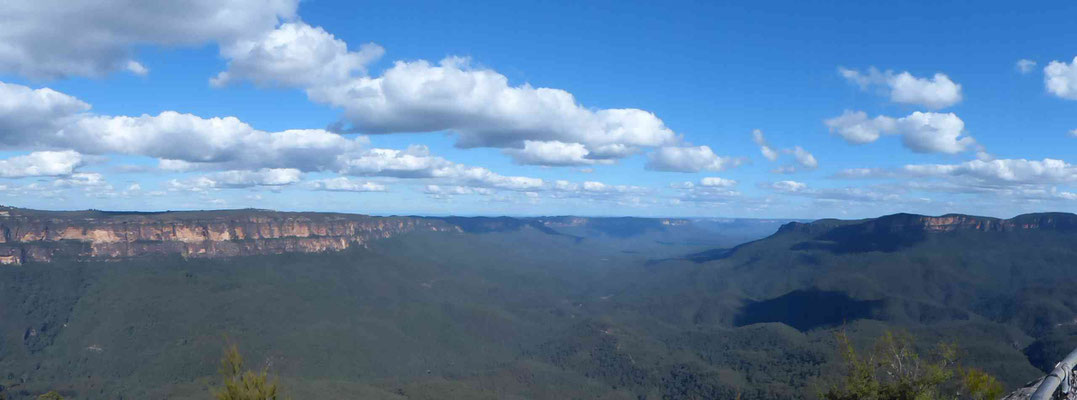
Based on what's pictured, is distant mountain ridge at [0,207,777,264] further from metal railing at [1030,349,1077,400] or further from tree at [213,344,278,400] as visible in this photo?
metal railing at [1030,349,1077,400]

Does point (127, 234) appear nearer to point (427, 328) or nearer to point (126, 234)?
point (126, 234)

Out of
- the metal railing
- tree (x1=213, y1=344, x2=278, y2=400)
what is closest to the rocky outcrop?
tree (x1=213, y1=344, x2=278, y2=400)

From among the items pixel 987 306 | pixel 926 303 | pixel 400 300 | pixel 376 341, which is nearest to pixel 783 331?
pixel 926 303

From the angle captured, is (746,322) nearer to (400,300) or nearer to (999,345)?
(999,345)

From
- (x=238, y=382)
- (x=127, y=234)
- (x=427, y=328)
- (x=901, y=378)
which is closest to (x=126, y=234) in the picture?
(x=127, y=234)

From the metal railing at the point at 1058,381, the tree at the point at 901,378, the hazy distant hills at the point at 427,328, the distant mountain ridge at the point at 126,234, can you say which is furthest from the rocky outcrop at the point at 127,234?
the metal railing at the point at 1058,381

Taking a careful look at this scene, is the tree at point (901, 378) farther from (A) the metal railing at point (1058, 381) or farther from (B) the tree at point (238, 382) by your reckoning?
(B) the tree at point (238, 382)
